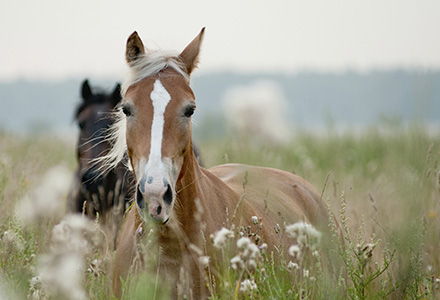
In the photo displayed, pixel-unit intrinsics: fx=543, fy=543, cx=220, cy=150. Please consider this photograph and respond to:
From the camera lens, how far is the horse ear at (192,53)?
3793 millimetres

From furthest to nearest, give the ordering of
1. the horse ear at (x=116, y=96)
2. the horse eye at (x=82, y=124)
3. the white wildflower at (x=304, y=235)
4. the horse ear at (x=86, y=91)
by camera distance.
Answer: the horse ear at (x=86, y=91), the horse ear at (x=116, y=96), the horse eye at (x=82, y=124), the white wildflower at (x=304, y=235)

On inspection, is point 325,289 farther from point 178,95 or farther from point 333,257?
point 178,95

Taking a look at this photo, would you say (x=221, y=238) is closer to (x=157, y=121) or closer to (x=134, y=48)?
(x=157, y=121)

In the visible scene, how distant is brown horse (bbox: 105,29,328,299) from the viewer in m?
3.03

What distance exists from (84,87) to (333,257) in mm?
4517

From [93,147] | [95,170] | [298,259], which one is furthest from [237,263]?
[93,147]

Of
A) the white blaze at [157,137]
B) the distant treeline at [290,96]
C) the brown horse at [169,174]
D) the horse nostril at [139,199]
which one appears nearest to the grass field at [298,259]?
the brown horse at [169,174]

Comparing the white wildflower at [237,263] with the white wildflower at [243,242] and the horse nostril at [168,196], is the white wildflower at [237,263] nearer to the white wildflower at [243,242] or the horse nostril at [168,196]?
the white wildflower at [243,242]

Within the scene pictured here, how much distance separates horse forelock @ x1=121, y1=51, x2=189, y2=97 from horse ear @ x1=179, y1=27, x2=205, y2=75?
2.7 inches

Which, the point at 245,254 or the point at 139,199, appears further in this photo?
the point at 139,199

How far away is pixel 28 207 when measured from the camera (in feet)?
15.8

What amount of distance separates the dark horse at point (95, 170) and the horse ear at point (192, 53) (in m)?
2.46

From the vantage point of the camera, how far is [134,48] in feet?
12.1

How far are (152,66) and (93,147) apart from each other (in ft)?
10.0
